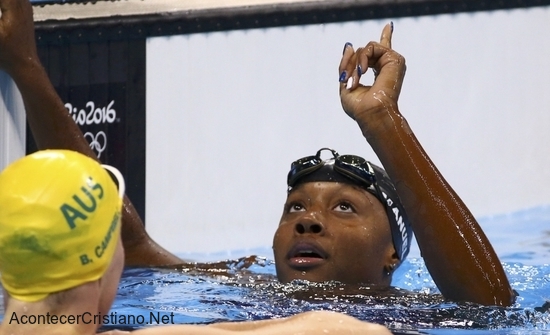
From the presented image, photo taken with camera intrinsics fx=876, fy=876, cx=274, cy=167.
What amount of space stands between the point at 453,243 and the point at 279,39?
9.81 feet

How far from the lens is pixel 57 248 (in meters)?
1.34

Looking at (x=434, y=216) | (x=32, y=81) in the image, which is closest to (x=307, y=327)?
(x=434, y=216)

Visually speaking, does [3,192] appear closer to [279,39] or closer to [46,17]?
[279,39]

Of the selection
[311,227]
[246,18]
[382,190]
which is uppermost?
[246,18]

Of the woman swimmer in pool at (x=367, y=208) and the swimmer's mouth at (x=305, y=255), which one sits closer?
the woman swimmer in pool at (x=367, y=208)

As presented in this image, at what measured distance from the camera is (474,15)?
4.80m

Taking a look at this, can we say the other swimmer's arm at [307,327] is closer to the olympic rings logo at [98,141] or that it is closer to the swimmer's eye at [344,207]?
the swimmer's eye at [344,207]

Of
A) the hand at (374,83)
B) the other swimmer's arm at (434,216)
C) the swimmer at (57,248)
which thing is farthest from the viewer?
the hand at (374,83)

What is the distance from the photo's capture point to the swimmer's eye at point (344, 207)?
2.90m

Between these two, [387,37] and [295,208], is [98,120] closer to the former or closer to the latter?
[295,208]

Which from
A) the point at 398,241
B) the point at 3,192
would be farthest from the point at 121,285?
the point at 3,192

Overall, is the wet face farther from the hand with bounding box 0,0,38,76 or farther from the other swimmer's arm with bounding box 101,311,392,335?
the other swimmer's arm with bounding box 101,311,392,335

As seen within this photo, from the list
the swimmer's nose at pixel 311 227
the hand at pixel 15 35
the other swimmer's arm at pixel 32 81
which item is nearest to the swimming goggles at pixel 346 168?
the swimmer's nose at pixel 311 227

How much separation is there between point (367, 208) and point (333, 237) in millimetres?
193
